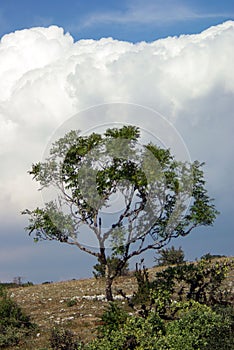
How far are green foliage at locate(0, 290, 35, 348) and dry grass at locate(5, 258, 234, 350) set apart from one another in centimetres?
53

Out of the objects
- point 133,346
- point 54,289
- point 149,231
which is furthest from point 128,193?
point 54,289

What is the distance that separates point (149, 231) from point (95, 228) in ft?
8.09

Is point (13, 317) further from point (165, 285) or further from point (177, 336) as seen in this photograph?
point (177, 336)

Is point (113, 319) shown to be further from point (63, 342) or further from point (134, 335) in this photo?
point (134, 335)

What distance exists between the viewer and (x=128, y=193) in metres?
27.0

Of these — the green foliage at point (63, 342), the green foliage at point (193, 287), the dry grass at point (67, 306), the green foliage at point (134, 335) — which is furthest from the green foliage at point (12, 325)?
the green foliage at point (134, 335)

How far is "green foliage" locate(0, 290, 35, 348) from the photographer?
2253cm

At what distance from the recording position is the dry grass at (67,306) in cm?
2295

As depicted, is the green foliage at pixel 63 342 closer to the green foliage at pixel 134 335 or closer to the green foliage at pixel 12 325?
the green foliage at pixel 134 335

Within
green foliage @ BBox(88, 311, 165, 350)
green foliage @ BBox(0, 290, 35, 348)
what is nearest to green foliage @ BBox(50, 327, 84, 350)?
green foliage @ BBox(88, 311, 165, 350)

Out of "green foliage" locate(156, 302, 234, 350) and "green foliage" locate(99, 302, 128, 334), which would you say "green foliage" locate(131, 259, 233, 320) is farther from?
"green foliage" locate(156, 302, 234, 350)

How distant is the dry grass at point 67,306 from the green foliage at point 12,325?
0.53m

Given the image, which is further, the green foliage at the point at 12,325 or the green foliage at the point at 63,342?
the green foliage at the point at 12,325

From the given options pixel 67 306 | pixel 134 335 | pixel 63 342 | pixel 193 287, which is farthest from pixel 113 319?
pixel 67 306
